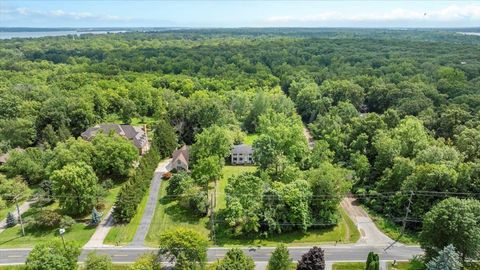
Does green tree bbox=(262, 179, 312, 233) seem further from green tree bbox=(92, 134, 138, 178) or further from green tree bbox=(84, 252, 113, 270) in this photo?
green tree bbox=(92, 134, 138, 178)

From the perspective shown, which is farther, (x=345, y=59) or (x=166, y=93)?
(x=345, y=59)

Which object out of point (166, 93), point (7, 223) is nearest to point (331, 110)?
point (166, 93)

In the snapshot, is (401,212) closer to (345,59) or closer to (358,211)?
(358,211)

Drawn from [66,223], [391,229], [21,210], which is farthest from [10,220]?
[391,229]

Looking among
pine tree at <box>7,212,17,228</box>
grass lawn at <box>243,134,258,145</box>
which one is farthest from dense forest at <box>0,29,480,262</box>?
pine tree at <box>7,212,17,228</box>

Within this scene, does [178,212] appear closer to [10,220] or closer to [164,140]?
[164,140]

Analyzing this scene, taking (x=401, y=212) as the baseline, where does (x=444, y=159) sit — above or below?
above
